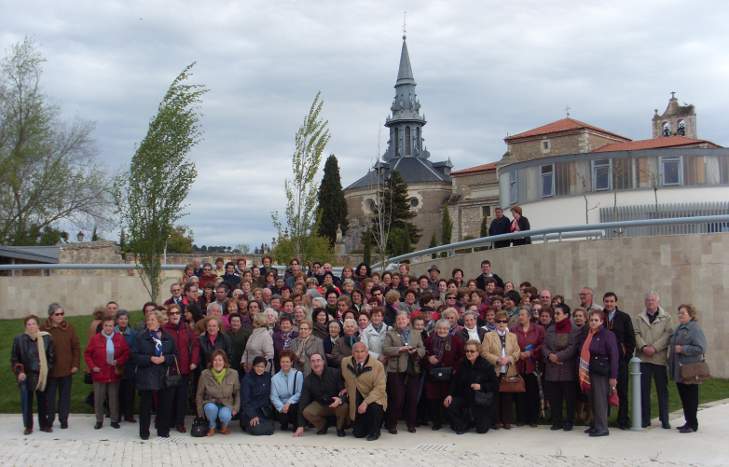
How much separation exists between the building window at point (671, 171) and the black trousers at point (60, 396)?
70.0 feet

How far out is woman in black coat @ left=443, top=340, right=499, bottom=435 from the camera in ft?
36.0

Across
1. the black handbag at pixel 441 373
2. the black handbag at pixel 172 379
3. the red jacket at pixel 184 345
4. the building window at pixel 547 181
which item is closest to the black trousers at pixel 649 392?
the black handbag at pixel 441 373

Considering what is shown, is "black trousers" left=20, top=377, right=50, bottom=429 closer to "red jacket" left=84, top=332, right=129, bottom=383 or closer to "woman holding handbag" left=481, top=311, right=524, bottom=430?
"red jacket" left=84, top=332, right=129, bottom=383

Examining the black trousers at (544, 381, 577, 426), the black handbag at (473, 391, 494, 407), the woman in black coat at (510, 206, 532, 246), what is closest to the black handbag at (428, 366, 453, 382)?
the black handbag at (473, 391, 494, 407)

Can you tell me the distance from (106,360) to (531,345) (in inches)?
232

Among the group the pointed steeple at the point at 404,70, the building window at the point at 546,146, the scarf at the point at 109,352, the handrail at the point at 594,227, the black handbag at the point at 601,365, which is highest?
the pointed steeple at the point at 404,70

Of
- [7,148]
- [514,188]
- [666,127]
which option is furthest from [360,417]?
[666,127]

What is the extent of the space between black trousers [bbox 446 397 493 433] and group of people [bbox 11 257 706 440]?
2cm

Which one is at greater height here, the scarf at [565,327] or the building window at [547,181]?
the building window at [547,181]

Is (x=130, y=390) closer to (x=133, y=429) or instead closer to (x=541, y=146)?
(x=133, y=429)

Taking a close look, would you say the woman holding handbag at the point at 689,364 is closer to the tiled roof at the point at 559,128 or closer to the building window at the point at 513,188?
the building window at the point at 513,188

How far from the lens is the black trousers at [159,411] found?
10703 millimetres

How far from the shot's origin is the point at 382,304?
1295cm

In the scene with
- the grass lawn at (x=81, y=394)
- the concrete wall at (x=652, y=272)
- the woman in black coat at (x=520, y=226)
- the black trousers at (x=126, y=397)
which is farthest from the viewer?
the woman in black coat at (x=520, y=226)
